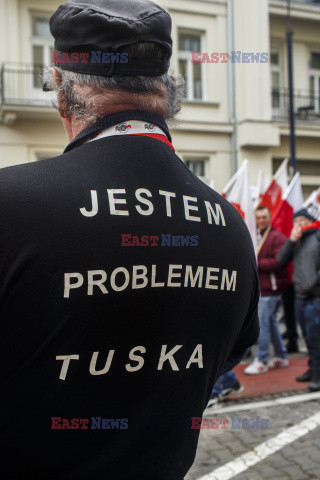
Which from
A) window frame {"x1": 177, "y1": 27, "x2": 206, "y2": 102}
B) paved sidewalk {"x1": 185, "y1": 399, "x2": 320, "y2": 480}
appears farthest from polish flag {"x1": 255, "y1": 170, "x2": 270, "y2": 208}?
window frame {"x1": 177, "y1": 27, "x2": 206, "y2": 102}

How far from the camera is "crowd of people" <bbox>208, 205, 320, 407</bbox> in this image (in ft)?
18.9

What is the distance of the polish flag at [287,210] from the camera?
7.21 metres

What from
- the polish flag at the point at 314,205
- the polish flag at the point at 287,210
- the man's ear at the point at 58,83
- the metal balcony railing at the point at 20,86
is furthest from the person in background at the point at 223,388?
the metal balcony railing at the point at 20,86

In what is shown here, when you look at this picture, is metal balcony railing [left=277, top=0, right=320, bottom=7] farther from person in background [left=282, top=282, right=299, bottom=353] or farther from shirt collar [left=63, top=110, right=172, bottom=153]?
shirt collar [left=63, top=110, right=172, bottom=153]

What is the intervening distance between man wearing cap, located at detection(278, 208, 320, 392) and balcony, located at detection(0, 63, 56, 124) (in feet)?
27.9

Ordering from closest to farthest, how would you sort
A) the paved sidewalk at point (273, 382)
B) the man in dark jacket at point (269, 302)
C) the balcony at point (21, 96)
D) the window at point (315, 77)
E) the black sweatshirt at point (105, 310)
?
the black sweatshirt at point (105, 310)
the paved sidewalk at point (273, 382)
the man in dark jacket at point (269, 302)
the balcony at point (21, 96)
the window at point (315, 77)

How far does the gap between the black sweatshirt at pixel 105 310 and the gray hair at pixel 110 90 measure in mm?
91

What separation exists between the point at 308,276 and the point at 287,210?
66.0 inches

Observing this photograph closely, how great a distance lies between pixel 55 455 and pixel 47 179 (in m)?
0.49

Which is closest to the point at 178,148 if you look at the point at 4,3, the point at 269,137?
the point at 269,137

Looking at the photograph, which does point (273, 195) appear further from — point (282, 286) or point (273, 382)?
point (273, 382)

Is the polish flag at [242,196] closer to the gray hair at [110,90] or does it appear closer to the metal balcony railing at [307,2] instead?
the gray hair at [110,90]

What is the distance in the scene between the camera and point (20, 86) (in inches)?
523

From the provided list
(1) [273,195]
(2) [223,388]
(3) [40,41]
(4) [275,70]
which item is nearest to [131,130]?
(2) [223,388]
